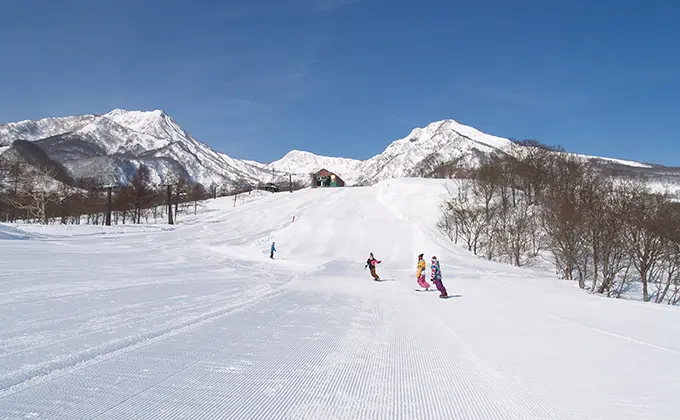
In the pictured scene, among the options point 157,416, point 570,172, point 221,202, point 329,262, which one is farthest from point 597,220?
point 221,202

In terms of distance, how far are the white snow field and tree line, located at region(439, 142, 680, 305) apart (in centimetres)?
2079

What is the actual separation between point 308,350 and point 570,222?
36816mm

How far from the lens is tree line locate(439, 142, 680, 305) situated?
34.9 metres

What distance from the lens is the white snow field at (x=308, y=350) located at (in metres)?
4.77

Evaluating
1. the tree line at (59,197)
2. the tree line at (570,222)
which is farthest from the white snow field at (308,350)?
the tree line at (59,197)

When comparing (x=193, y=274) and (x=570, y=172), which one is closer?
(x=193, y=274)

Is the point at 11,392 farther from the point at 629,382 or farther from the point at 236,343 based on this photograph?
the point at 629,382

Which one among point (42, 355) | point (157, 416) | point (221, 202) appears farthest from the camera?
point (221, 202)

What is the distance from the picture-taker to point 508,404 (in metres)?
5.14

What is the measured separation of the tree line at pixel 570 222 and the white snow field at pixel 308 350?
20792 millimetres

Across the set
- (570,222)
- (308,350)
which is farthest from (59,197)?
(308,350)

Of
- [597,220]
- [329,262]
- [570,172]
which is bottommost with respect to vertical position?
[329,262]

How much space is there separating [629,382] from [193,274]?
678 inches

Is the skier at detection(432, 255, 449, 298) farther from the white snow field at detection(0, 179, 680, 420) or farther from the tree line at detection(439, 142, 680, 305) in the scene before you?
the tree line at detection(439, 142, 680, 305)
